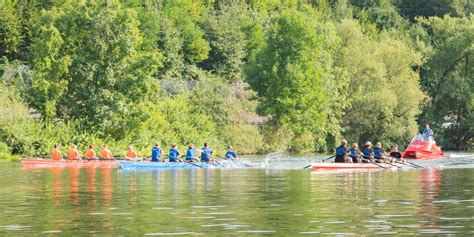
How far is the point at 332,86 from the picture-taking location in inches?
3270

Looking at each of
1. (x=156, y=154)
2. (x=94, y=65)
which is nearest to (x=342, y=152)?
(x=156, y=154)

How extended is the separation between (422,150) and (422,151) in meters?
0.09

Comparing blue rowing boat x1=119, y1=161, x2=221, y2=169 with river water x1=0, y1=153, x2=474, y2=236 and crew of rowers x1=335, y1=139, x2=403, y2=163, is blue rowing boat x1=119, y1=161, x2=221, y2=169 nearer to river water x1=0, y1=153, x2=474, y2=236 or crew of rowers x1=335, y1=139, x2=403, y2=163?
river water x1=0, y1=153, x2=474, y2=236

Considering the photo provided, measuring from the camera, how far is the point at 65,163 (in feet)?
192

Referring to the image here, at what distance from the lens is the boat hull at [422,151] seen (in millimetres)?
66512

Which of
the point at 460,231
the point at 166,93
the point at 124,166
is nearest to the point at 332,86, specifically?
the point at 166,93

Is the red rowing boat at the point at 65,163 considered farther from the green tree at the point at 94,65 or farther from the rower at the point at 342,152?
the rower at the point at 342,152

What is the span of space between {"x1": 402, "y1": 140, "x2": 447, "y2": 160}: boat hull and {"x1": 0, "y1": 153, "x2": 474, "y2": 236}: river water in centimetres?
1615

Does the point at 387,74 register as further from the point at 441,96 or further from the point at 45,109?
the point at 45,109

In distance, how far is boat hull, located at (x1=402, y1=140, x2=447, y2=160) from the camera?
66.5 m

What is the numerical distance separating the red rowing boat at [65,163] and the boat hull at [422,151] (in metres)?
18.8

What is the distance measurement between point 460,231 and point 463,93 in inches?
2653

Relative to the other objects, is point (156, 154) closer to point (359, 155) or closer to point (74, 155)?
point (74, 155)

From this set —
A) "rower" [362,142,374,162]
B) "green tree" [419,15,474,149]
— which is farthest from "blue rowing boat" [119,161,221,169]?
"green tree" [419,15,474,149]
